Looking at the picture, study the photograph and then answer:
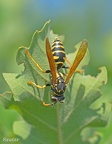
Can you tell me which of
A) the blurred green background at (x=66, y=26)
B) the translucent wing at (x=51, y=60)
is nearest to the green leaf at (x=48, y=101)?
the translucent wing at (x=51, y=60)

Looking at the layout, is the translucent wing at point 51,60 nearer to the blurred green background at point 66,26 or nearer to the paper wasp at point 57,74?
the paper wasp at point 57,74

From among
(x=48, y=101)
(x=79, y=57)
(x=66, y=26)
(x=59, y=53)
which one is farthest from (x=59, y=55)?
(x=66, y=26)

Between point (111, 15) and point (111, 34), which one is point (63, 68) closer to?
point (111, 34)

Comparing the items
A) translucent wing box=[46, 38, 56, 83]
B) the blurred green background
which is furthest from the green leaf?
the blurred green background

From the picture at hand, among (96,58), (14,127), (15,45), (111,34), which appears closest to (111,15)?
(111,34)

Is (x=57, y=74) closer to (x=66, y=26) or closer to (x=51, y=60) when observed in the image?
(x=51, y=60)

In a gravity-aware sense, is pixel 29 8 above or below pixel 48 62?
above

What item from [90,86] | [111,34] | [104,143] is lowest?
[104,143]
